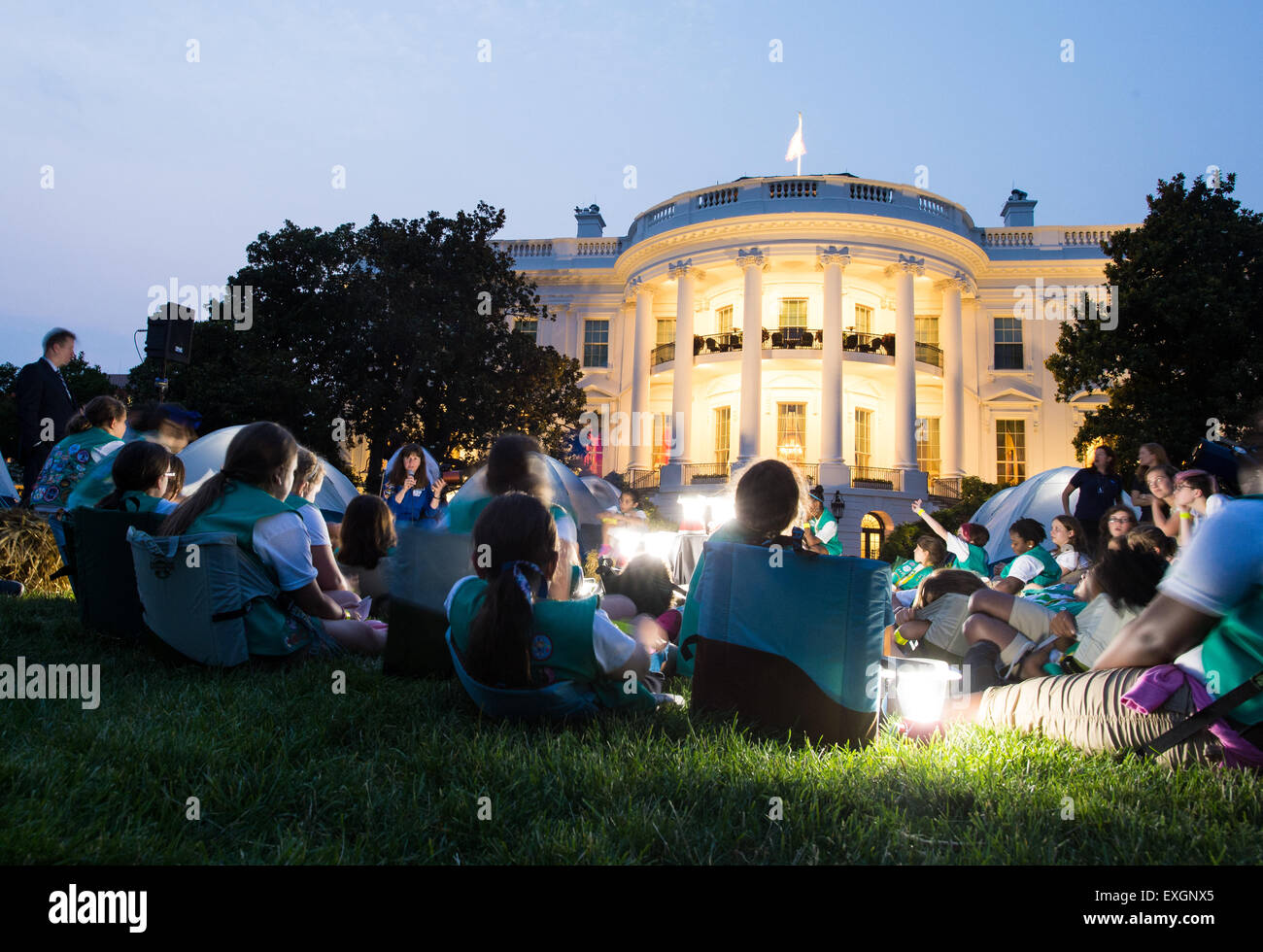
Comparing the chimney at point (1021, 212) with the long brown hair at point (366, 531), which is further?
the chimney at point (1021, 212)

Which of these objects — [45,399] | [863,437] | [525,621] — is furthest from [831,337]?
[525,621]

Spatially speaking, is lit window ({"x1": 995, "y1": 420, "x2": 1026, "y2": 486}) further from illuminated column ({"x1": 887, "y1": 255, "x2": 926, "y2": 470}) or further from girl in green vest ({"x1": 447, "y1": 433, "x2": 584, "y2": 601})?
girl in green vest ({"x1": 447, "y1": 433, "x2": 584, "y2": 601})

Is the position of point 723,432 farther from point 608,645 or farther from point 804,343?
point 608,645

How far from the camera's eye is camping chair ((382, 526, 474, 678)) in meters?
3.66

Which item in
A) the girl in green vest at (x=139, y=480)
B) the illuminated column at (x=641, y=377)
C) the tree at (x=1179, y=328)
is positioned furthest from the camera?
the illuminated column at (x=641, y=377)

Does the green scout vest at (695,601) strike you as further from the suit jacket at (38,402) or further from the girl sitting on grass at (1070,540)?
the suit jacket at (38,402)

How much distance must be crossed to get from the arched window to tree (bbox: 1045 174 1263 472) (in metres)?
6.53

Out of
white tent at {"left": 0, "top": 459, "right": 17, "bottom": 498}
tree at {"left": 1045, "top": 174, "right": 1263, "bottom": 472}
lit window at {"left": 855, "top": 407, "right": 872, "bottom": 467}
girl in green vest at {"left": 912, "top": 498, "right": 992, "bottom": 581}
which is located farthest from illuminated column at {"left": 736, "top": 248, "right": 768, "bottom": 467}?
white tent at {"left": 0, "top": 459, "right": 17, "bottom": 498}

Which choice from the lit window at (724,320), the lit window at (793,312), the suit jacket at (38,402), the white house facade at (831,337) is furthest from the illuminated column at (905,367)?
the suit jacket at (38,402)

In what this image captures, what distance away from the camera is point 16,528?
640 centimetres

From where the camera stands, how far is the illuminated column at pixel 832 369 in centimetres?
2384

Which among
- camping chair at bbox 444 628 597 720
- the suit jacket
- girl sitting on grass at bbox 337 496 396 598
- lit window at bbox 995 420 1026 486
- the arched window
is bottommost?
the arched window

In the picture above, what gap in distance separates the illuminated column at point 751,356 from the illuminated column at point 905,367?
4.44m
